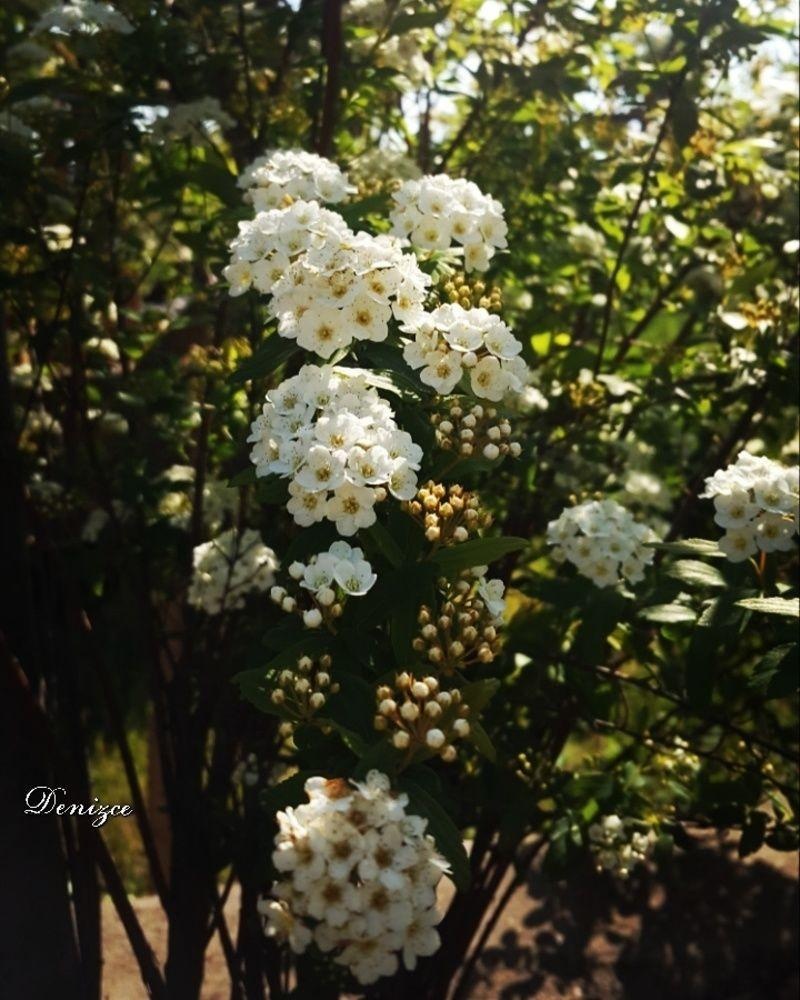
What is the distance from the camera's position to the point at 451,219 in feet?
6.84

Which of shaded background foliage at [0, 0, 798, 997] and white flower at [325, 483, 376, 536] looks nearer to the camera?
white flower at [325, 483, 376, 536]

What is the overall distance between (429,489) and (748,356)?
1.41 metres

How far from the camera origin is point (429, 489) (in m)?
1.69

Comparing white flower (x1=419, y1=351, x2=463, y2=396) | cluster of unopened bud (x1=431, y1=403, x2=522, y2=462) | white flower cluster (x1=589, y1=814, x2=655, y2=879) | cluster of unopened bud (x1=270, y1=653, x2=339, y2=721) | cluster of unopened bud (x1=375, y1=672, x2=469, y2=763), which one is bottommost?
white flower cluster (x1=589, y1=814, x2=655, y2=879)

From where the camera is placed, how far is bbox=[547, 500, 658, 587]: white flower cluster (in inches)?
96.6

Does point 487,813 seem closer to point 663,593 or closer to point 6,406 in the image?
point 663,593

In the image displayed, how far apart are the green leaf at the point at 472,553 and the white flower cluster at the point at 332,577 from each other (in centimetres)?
11

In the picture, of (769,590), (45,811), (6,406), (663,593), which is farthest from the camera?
(6,406)

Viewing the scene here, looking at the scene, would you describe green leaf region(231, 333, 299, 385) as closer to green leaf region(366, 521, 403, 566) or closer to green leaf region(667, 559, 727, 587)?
green leaf region(366, 521, 403, 566)

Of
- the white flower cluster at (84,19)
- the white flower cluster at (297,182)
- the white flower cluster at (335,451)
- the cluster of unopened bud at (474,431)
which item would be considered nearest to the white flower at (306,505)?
the white flower cluster at (335,451)

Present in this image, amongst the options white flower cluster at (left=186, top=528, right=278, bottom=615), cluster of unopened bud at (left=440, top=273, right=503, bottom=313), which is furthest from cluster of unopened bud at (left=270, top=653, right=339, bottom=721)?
white flower cluster at (left=186, top=528, right=278, bottom=615)

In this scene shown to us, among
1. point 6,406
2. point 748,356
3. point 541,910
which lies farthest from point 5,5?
point 541,910

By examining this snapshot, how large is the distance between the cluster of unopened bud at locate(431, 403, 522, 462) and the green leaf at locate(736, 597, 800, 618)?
21.9 inches

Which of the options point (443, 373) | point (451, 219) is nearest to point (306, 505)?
point (443, 373)
